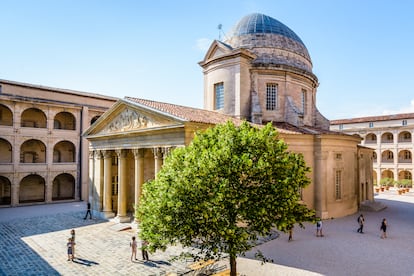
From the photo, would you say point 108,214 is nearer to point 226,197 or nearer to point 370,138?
point 226,197

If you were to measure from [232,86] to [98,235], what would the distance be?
680 inches

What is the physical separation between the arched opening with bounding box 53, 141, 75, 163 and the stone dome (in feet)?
77.6

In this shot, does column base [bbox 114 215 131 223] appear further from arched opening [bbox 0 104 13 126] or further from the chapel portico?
arched opening [bbox 0 104 13 126]

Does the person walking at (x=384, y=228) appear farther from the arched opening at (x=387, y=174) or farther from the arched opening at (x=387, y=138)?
the arched opening at (x=387, y=174)

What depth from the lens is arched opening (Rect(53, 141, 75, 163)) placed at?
3480 centimetres

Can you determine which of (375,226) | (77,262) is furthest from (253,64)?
(77,262)

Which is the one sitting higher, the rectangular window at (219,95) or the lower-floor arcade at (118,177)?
the rectangular window at (219,95)

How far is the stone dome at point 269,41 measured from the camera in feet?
93.9

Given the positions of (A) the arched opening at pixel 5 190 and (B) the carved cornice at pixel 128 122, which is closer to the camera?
(B) the carved cornice at pixel 128 122

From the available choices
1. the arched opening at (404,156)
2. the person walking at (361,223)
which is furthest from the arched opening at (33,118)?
the arched opening at (404,156)

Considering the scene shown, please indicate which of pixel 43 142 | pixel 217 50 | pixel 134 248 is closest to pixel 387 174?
pixel 217 50

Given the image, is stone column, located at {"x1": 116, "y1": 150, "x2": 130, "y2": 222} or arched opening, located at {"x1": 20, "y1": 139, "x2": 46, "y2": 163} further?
arched opening, located at {"x1": 20, "y1": 139, "x2": 46, "y2": 163}

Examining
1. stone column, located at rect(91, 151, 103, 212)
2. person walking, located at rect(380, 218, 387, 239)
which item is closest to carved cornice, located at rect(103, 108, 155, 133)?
stone column, located at rect(91, 151, 103, 212)

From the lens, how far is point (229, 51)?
26734 millimetres
